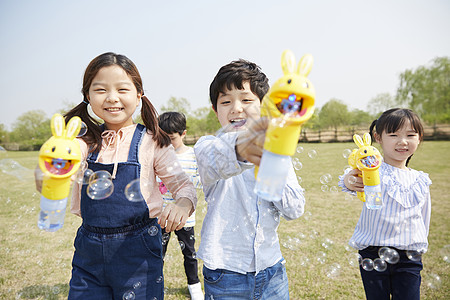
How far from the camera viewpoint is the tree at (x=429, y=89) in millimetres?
36000

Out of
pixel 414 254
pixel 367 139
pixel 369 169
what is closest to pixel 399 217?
pixel 414 254

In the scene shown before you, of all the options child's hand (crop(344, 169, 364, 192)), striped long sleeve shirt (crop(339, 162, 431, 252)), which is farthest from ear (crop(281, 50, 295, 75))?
striped long sleeve shirt (crop(339, 162, 431, 252))

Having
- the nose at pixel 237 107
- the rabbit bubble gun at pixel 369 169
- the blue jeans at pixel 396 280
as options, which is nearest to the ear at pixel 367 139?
the rabbit bubble gun at pixel 369 169

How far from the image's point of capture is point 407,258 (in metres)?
2.10

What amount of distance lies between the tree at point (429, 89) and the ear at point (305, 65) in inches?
1576

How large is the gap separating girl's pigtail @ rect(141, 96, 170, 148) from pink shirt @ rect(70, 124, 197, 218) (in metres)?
0.03

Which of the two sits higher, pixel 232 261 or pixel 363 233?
pixel 232 261

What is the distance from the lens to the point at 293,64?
0.94m

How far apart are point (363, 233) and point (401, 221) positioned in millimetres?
272

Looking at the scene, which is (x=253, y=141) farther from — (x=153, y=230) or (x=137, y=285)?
(x=137, y=285)

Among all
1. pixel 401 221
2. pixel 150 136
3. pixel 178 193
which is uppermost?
pixel 150 136

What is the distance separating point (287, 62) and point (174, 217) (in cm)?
91

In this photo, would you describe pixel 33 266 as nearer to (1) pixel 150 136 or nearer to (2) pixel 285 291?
(1) pixel 150 136

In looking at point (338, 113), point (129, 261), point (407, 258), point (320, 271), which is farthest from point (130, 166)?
point (338, 113)
